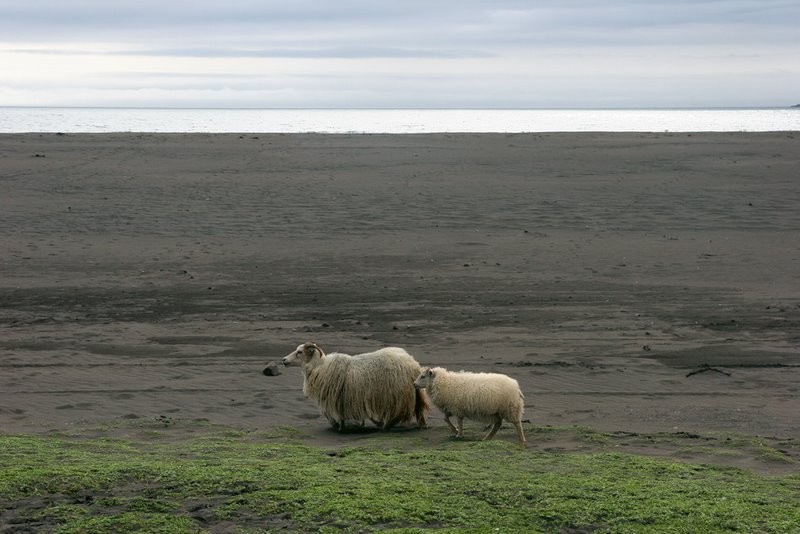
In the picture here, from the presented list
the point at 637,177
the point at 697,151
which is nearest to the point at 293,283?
the point at 637,177

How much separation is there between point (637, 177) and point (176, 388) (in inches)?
858

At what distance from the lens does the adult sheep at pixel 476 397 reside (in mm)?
10281

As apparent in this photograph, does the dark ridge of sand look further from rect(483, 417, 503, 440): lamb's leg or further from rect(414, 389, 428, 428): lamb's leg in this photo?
rect(414, 389, 428, 428): lamb's leg

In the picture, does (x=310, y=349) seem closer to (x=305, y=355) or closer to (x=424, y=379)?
(x=305, y=355)

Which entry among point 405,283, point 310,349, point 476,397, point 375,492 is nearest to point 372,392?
point 310,349

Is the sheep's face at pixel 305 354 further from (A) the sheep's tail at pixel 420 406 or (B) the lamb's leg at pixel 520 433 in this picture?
(B) the lamb's leg at pixel 520 433

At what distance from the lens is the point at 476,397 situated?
34.2 feet

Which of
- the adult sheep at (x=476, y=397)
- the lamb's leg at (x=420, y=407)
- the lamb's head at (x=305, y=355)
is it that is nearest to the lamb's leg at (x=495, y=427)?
the adult sheep at (x=476, y=397)

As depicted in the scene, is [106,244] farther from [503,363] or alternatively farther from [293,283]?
[503,363]

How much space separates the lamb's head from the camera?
11727mm

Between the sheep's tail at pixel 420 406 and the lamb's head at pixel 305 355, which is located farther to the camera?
the lamb's head at pixel 305 355

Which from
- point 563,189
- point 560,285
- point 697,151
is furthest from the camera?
point 697,151

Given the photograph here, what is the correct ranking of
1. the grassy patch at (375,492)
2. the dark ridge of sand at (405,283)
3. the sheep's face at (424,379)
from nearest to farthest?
the grassy patch at (375,492) → the sheep's face at (424,379) → the dark ridge of sand at (405,283)

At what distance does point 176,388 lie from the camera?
41.0 ft
